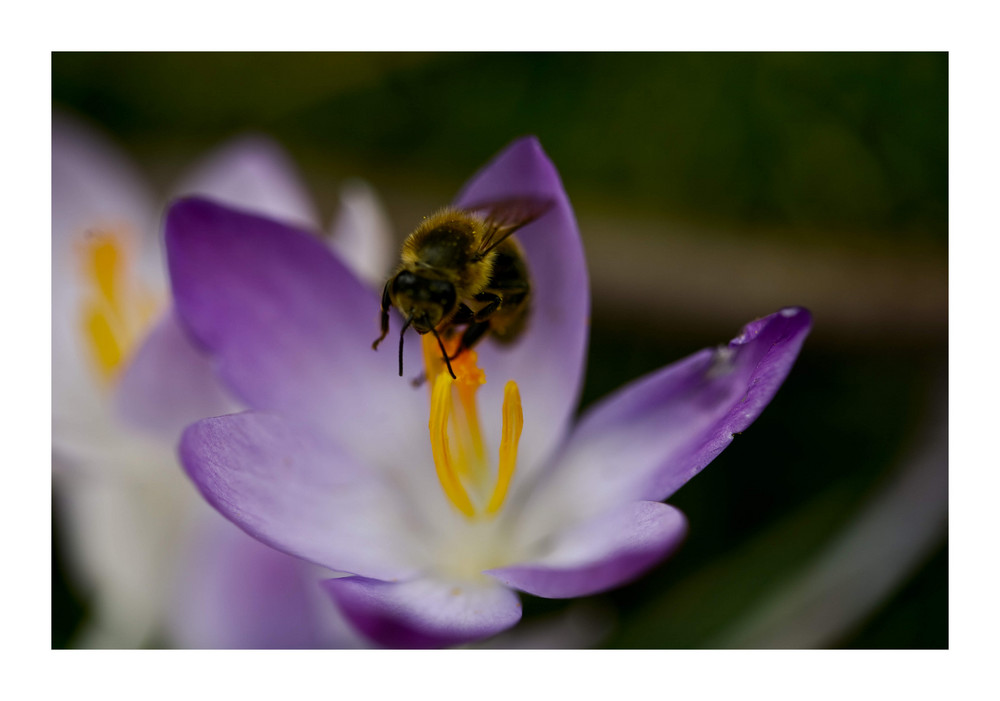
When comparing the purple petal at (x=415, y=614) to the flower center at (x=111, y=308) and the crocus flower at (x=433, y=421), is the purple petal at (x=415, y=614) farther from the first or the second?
the flower center at (x=111, y=308)

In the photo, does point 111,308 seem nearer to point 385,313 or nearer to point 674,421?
point 385,313

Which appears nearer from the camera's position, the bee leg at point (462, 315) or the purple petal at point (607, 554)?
the purple petal at point (607, 554)

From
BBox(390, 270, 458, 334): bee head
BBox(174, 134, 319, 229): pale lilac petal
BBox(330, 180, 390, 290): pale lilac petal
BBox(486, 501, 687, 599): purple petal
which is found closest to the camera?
BBox(486, 501, 687, 599): purple petal

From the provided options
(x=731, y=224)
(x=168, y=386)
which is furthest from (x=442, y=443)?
(x=731, y=224)

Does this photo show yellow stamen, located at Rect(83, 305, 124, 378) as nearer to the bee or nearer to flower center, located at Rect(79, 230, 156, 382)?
flower center, located at Rect(79, 230, 156, 382)

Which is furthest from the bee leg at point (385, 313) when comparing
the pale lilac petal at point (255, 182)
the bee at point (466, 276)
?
the pale lilac petal at point (255, 182)

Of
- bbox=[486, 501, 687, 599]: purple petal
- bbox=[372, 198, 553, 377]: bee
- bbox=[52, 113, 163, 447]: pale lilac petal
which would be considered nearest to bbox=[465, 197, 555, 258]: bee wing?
bbox=[372, 198, 553, 377]: bee
